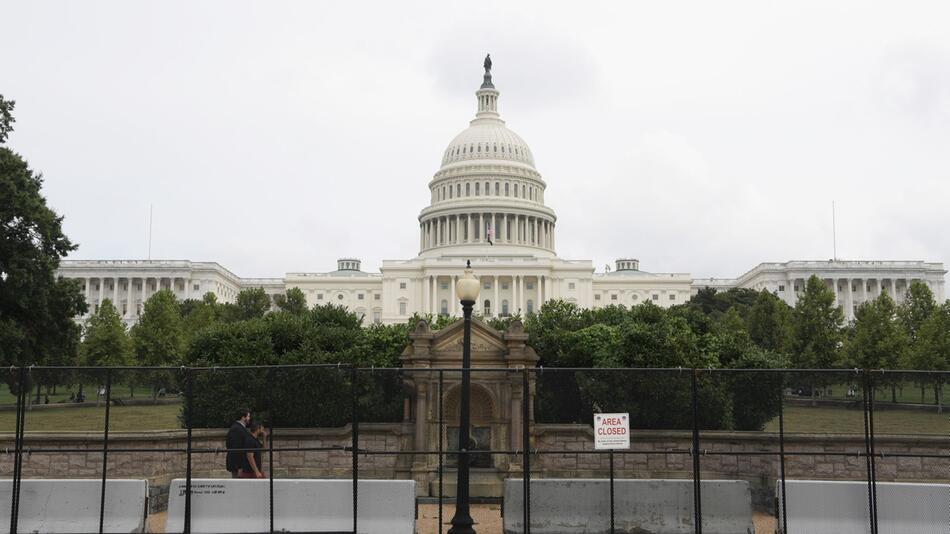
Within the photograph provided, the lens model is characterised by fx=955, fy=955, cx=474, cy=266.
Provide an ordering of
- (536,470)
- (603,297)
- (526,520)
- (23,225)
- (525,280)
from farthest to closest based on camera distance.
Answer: (603,297)
(525,280)
(23,225)
(536,470)
(526,520)

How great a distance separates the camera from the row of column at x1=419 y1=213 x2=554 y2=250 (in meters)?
145

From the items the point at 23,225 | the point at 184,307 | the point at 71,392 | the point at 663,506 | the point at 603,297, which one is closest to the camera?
the point at 663,506

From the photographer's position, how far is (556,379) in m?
23.8

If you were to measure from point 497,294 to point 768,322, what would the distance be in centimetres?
6039

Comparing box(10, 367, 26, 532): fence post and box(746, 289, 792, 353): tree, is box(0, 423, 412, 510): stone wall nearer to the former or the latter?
box(10, 367, 26, 532): fence post

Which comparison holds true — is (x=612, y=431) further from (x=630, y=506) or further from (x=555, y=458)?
(x=555, y=458)

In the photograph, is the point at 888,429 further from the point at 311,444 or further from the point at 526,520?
the point at 311,444

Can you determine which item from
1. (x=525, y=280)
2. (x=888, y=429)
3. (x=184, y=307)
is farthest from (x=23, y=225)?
(x=525, y=280)

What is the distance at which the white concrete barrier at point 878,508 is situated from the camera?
16750 millimetres

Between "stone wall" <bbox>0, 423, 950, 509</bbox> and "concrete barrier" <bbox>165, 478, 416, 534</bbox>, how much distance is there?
4466 millimetres

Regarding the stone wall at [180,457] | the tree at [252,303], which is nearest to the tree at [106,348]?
the tree at [252,303]

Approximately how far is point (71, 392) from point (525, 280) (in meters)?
117

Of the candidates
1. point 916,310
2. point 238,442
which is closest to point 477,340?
point 238,442

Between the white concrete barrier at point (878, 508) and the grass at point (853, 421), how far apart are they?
328 cm
